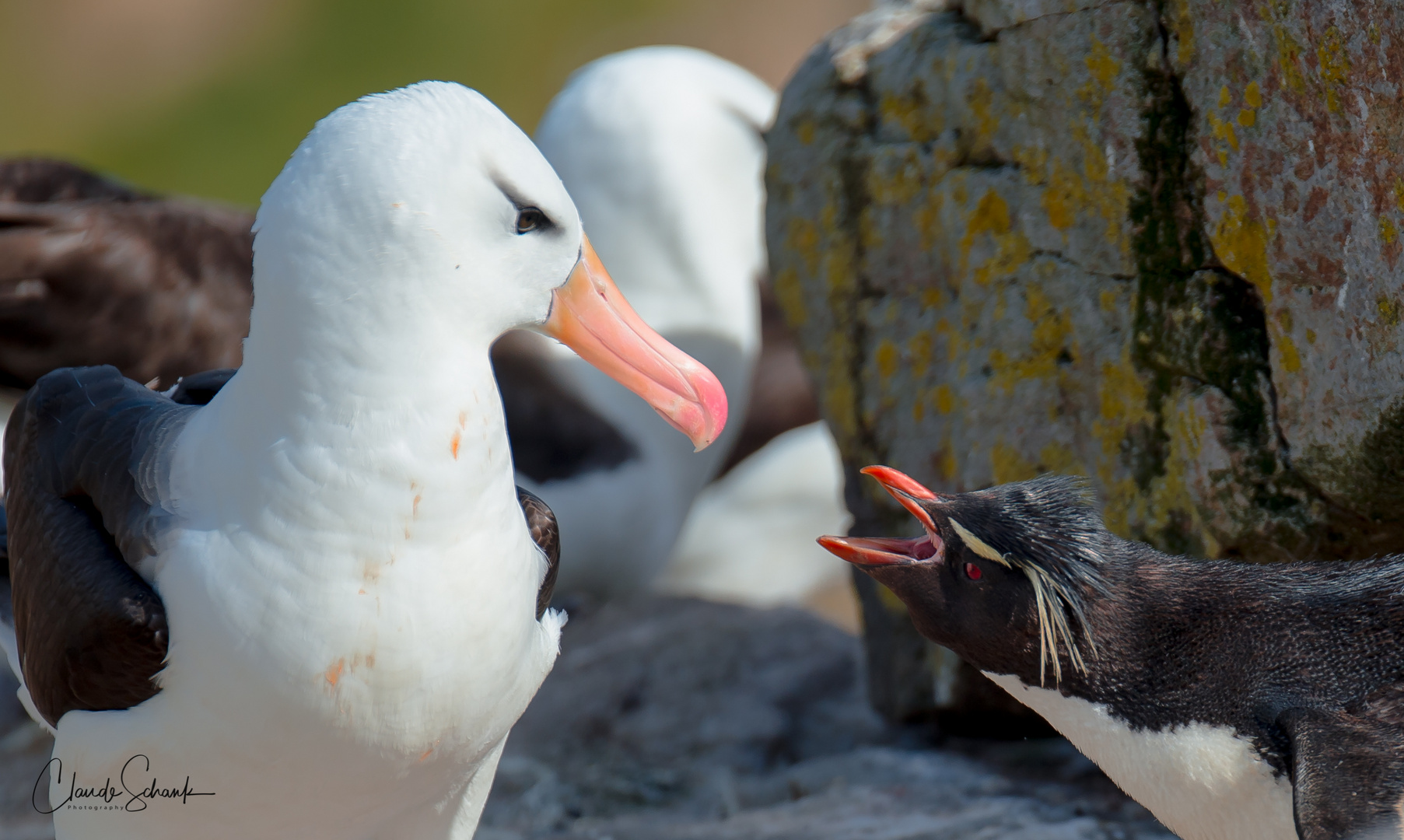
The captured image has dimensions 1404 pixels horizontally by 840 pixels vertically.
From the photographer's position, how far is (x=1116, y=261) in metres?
3.60

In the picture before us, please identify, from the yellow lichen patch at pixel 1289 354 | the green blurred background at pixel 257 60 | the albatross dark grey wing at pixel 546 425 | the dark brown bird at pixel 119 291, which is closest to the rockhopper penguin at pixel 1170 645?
the yellow lichen patch at pixel 1289 354

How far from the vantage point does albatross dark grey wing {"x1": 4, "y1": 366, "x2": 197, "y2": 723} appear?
2582 millimetres

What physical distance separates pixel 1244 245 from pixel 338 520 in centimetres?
222

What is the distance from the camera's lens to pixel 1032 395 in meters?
3.90

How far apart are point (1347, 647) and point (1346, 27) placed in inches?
52.9

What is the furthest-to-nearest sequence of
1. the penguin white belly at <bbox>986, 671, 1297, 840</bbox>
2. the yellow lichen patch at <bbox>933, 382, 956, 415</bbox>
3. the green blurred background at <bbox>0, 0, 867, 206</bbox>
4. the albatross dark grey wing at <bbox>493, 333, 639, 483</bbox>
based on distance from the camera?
the green blurred background at <bbox>0, 0, 867, 206</bbox> → the albatross dark grey wing at <bbox>493, 333, 639, 483</bbox> → the yellow lichen patch at <bbox>933, 382, 956, 415</bbox> → the penguin white belly at <bbox>986, 671, 1297, 840</bbox>

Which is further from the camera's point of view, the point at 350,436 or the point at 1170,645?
the point at 1170,645

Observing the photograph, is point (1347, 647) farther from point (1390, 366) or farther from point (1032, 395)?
point (1032, 395)

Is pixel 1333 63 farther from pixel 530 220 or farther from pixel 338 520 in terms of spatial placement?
pixel 338 520

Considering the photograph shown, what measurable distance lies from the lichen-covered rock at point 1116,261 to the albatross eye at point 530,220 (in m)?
1.68

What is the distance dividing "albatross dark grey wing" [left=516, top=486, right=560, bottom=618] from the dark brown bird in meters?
2.48

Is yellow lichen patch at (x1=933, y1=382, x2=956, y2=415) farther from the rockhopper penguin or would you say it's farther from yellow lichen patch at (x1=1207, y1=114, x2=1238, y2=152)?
yellow lichen patch at (x1=1207, y1=114, x2=1238, y2=152)

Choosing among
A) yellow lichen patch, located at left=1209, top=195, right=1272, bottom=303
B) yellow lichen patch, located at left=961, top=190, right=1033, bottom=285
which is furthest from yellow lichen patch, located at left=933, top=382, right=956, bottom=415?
yellow lichen patch, located at left=1209, top=195, right=1272, bottom=303

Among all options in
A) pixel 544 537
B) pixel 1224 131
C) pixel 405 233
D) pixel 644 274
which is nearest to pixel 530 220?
pixel 405 233
